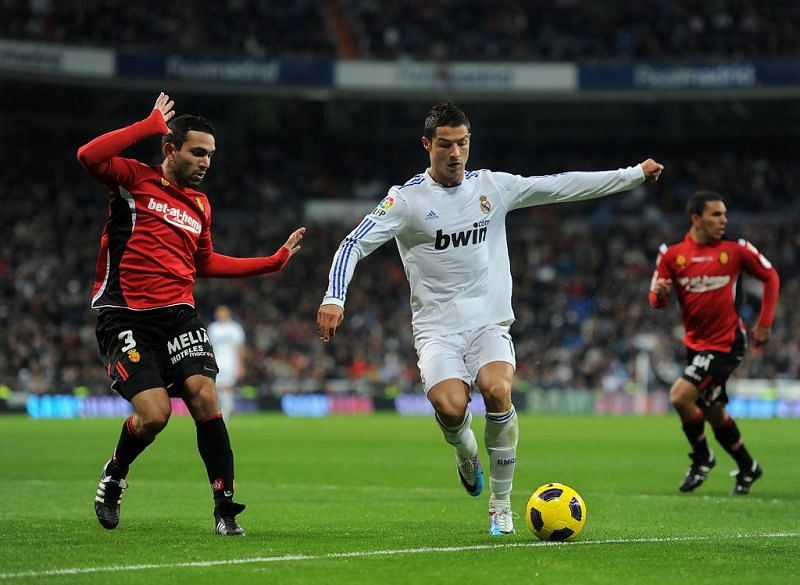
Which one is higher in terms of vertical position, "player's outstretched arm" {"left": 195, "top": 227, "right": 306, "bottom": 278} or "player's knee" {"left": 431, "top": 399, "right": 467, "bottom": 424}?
"player's outstretched arm" {"left": 195, "top": 227, "right": 306, "bottom": 278}

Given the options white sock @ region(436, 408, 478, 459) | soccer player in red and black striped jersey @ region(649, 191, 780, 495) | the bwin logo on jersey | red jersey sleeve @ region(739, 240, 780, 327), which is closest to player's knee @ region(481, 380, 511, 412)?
white sock @ region(436, 408, 478, 459)

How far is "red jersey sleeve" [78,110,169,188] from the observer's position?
7.59 meters

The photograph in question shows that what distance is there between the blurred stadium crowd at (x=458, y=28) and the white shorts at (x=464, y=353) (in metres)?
30.8

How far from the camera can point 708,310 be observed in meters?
12.1

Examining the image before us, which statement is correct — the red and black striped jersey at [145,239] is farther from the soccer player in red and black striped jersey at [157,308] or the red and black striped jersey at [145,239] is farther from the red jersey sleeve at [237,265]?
the red jersey sleeve at [237,265]

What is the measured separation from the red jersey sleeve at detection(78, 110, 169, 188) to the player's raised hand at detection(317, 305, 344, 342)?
1502 mm

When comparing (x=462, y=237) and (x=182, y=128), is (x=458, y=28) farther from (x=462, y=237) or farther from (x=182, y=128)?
(x=182, y=128)

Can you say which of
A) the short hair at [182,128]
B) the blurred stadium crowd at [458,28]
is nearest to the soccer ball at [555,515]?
the short hair at [182,128]

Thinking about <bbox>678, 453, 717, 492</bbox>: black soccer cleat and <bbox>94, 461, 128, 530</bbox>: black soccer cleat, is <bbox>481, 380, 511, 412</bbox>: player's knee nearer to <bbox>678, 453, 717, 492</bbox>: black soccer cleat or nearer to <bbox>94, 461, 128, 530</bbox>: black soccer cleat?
<bbox>94, 461, 128, 530</bbox>: black soccer cleat

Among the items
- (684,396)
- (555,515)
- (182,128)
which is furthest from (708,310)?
(182,128)

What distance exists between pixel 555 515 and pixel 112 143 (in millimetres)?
3386

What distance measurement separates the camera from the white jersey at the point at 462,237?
8188mm

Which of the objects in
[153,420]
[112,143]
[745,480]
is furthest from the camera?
[745,480]

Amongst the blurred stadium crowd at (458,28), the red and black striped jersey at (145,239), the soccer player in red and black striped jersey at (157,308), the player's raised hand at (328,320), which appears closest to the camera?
the player's raised hand at (328,320)
